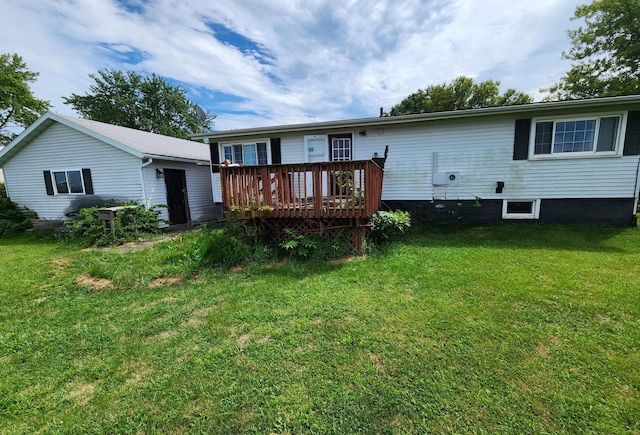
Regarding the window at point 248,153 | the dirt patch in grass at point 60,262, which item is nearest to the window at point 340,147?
the window at point 248,153

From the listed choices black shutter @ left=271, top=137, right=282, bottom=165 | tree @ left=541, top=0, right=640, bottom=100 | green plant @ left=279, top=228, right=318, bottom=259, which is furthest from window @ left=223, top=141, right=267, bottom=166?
tree @ left=541, top=0, right=640, bottom=100

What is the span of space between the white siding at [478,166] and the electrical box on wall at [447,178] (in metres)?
0.11

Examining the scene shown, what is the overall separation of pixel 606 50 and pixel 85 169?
26.8 m

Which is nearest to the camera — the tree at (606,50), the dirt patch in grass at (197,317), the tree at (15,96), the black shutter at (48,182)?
the dirt patch in grass at (197,317)

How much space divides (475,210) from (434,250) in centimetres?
314

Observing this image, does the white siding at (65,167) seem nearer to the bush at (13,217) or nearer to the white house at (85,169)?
the white house at (85,169)

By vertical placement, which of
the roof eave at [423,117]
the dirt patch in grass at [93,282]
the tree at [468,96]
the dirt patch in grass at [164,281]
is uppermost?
the tree at [468,96]

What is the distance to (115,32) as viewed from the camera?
26.7ft

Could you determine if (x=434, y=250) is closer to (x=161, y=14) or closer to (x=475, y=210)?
(x=475, y=210)

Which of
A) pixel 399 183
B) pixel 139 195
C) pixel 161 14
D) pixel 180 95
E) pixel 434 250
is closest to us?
pixel 434 250

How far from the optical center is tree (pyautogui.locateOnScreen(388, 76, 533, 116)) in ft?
62.8

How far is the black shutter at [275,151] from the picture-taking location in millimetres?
8625

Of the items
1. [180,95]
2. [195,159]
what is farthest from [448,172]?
[180,95]

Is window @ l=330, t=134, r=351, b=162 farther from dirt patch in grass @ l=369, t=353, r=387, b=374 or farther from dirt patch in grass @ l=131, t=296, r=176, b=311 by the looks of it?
dirt patch in grass @ l=369, t=353, r=387, b=374
